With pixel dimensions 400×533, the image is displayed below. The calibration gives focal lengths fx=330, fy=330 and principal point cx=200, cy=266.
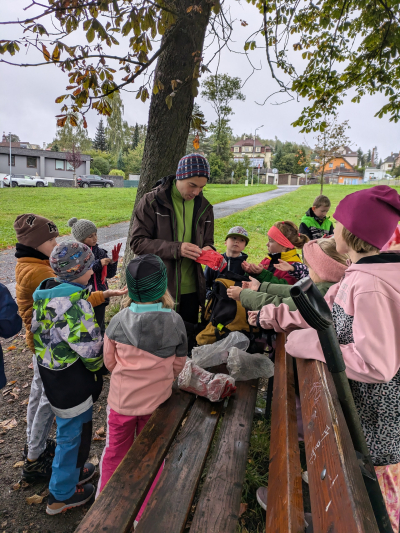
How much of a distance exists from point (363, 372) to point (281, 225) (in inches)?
84.4

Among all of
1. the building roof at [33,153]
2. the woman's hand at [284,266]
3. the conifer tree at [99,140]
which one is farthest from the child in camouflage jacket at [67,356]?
the conifer tree at [99,140]

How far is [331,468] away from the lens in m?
1.03

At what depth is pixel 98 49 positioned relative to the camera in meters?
3.70

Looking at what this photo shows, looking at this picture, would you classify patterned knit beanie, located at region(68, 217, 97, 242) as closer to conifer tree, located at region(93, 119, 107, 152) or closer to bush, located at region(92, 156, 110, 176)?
bush, located at region(92, 156, 110, 176)

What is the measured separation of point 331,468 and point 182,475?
913 mm

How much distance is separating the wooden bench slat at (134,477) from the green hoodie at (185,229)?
1102 millimetres

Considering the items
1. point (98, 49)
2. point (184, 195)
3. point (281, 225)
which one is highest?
point (98, 49)

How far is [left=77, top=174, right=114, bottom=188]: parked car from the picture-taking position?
1406 inches

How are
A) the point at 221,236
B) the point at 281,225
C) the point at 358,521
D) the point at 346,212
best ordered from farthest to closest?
1. the point at 221,236
2. the point at 281,225
3. the point at 346,212
4. the point at 358,521

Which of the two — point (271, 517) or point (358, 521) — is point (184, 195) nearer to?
point (271, 517)

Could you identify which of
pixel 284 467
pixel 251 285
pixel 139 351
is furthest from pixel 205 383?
pixel 251 285

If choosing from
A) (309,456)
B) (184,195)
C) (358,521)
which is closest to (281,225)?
(184,195)

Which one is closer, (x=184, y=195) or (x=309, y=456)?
(x=309, y=456)

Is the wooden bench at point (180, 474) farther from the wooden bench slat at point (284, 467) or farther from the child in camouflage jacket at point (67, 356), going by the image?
the child in camouflage jacket at point (67, 356)
